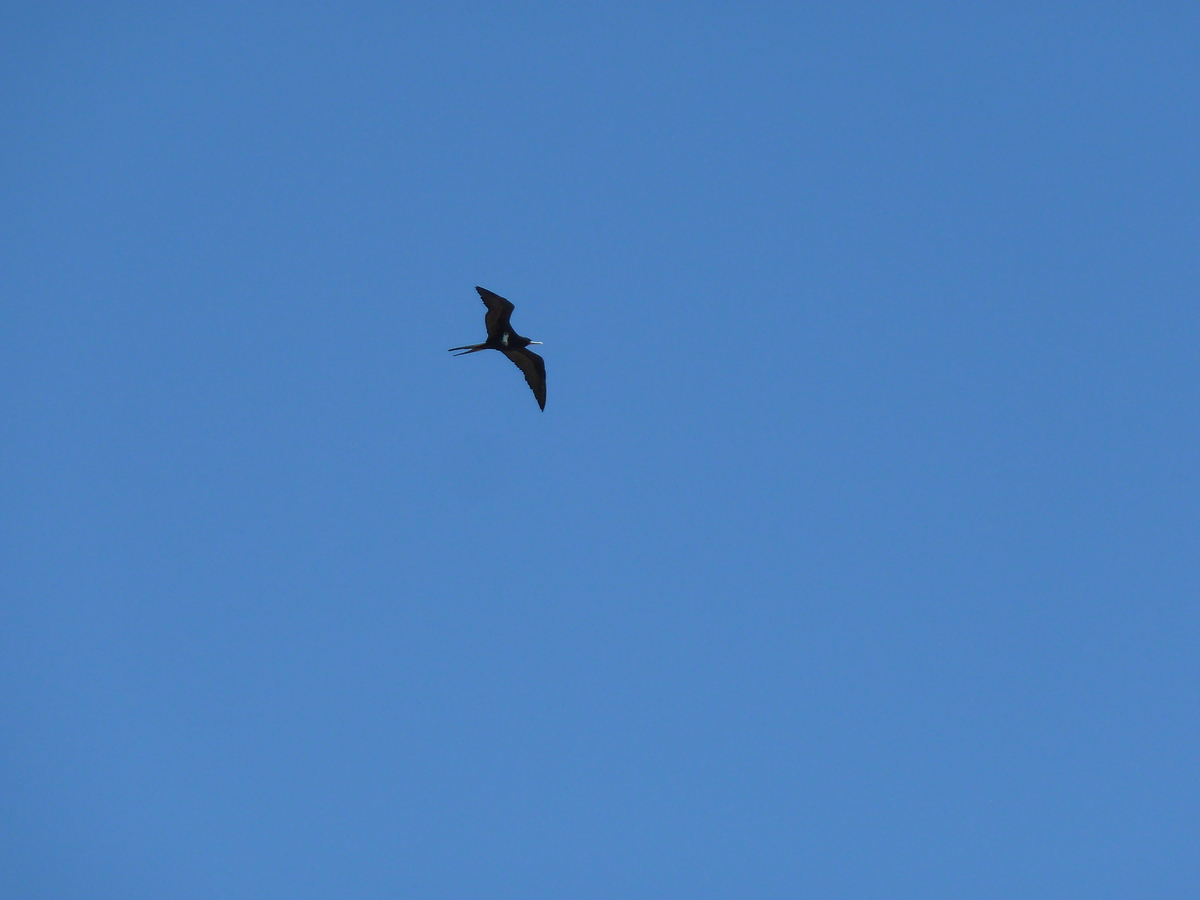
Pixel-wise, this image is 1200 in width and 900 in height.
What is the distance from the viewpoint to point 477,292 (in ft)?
72.2

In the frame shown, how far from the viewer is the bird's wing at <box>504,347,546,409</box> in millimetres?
23828

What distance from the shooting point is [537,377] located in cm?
2412

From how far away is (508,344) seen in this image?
23281 millimetres

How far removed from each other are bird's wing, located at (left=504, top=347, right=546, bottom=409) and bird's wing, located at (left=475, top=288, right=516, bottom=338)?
3.57ft

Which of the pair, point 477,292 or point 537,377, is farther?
point 537,377

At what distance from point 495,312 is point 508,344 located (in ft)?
4.15

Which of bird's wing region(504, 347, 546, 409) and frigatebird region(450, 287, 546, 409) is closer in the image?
frigatebird region(450, 287, 546, 409)

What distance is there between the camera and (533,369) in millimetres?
24062

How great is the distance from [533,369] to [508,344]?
42.0 inches

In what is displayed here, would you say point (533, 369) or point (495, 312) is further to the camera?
point (533, 369)

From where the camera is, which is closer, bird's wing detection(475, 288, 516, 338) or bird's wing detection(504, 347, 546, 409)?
bird's wing detection(475, 288, 516, 338)

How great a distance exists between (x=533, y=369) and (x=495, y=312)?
229cm

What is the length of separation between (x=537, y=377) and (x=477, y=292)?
116 inches

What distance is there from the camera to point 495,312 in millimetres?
22172
